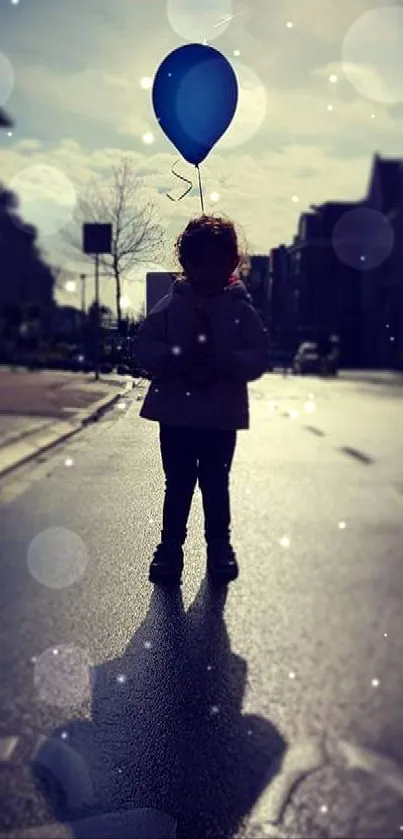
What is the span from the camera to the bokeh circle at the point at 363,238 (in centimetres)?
111

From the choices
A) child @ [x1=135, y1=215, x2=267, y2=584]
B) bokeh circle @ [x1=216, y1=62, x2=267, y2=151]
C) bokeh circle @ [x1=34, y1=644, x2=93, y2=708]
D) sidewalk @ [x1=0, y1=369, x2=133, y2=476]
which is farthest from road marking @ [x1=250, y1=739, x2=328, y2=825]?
bokeh circle @ [x1=216, y1=62, x2=267, y2=151]

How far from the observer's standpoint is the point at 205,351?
0.94 metres

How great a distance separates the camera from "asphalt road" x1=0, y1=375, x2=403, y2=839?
1374mm

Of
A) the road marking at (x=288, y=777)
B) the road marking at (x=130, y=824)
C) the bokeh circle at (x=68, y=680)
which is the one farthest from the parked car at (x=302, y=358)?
the road marking at (x=288, y=777)

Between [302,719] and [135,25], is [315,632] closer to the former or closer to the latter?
[302,719]

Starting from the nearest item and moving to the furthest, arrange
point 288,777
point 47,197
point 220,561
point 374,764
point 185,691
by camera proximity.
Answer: point 47,197 → point 220,561 → point 185,691 → point 288,777 → point 374,764

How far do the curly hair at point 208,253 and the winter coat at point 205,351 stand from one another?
1 centimetres

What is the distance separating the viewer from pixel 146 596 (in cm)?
138

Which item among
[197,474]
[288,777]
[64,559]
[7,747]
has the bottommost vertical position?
[7,747]

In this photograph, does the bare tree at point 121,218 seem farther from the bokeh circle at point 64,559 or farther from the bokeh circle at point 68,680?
the bokeh circle at point 68,680

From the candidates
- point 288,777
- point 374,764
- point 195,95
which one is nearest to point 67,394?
point 195,95

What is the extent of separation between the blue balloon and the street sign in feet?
0.80

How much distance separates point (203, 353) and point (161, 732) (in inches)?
30.9

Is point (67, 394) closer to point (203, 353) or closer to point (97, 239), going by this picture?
point (97, 239)
